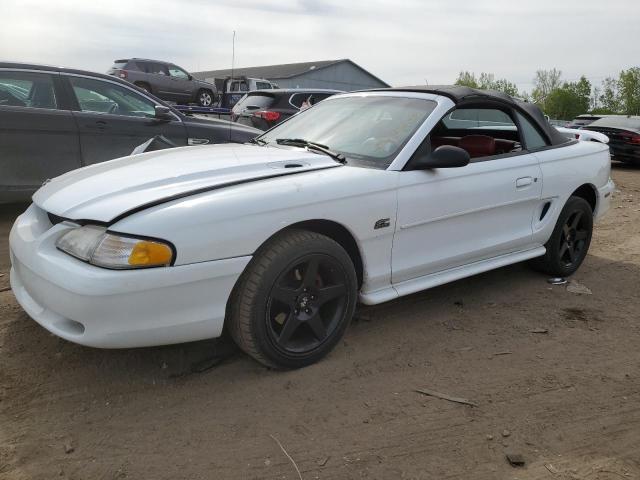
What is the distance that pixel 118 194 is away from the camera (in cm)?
263

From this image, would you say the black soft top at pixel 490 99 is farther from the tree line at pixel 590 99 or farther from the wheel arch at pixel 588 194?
the tree line at pixel 590 99

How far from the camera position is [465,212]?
3475mm

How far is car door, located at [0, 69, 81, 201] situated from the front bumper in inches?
121

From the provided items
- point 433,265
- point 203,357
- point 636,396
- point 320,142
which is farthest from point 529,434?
point 320,142

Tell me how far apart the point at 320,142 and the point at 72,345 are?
1.92 metres

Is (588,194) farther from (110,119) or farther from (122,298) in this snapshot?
(110,119)

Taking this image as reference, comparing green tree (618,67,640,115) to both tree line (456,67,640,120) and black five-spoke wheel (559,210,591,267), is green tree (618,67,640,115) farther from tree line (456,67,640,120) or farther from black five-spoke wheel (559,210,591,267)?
black five-spoke wheel (559,210,591,267)

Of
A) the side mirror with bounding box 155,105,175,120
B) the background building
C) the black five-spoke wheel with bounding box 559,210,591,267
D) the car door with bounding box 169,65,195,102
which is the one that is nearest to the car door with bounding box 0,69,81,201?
the side mirror with bounding box 155,105,175,120

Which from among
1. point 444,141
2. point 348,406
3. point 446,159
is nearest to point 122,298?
point 348,406

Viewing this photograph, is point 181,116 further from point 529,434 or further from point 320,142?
point 529,434

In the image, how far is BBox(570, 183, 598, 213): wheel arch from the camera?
455 centimetres

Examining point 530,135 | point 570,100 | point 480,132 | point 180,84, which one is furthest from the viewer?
point 570,100

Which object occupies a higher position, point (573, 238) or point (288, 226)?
point (288, 226)

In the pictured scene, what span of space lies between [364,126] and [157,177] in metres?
1.43
